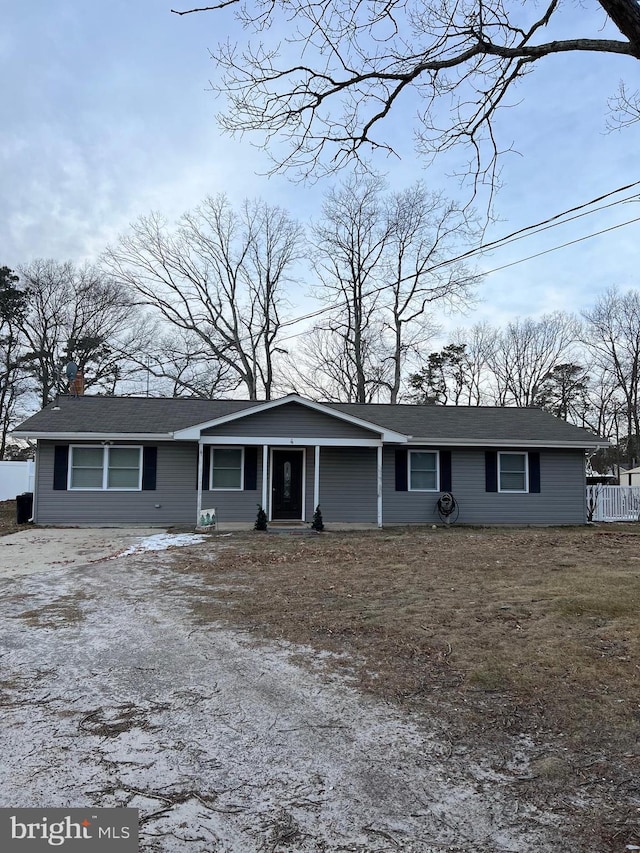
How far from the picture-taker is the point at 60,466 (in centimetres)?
1459

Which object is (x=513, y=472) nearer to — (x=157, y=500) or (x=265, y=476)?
(x=265, y=476)

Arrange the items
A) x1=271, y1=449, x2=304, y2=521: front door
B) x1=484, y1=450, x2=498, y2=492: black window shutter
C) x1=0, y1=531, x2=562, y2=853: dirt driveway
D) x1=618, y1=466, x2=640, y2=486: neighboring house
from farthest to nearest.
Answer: x1=618, y1=466, x2=640, y2=486: neighboring house → x1=484, y1=450, x2=498, y2=492: black window shutter → x1=271, y1=449, x2=304, y2=521: front door → x1=0, y1=531, x2=562, y2=853: dirt driveway

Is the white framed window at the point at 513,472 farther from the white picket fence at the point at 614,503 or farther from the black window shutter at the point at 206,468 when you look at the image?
the black window shutter at the point at 206,468

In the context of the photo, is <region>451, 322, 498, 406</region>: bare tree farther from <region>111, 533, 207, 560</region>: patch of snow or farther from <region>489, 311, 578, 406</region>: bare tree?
<region>111, 533, 207, 560</region>: patch of snow

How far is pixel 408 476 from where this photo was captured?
15883 mm

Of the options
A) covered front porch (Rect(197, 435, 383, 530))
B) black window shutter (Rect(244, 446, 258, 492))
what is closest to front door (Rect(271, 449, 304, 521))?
covered front porch (Rect(197, 435, 383, 530))

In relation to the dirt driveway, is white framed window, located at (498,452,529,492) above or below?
above

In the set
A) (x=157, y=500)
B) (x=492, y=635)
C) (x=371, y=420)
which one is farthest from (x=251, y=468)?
(x=492, y=635)

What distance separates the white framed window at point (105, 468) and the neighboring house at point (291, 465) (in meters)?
0.03

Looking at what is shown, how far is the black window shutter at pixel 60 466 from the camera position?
14562 millimetres

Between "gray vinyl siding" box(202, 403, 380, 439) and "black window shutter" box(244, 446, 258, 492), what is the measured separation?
876 millimetres

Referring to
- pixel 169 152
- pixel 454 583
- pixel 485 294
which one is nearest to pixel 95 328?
pixel 485 294

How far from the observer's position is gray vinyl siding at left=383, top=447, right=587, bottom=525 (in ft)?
51.7

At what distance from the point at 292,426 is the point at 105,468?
16.8 feet
